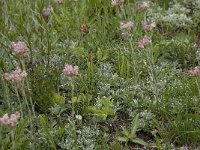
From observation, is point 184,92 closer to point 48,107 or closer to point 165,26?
point 48,107

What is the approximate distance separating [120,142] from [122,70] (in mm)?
736

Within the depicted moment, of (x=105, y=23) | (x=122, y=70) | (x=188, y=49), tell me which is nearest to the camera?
(x=122, y=70)

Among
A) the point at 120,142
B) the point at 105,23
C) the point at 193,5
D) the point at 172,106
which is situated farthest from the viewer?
the point at 193,5

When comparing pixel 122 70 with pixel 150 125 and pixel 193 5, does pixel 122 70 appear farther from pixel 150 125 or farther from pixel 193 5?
pixel 193 5

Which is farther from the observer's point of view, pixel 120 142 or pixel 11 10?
pixel 11 10

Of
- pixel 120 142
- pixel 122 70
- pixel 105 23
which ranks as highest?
pixel 105 23

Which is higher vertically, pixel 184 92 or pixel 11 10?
pixel 11 10

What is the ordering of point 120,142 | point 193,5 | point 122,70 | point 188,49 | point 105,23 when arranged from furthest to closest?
point 193,5 → point 105,23 → point 188,49 → point 122,70 → point 120,142

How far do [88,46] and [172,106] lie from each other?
104 centimetres

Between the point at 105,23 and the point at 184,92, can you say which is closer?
the point at 184,92

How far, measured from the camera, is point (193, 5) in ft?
14.3

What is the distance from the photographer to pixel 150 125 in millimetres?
2664

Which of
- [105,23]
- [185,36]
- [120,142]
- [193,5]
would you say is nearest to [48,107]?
[120,142]

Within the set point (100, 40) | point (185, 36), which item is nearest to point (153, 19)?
point (185, 36)
